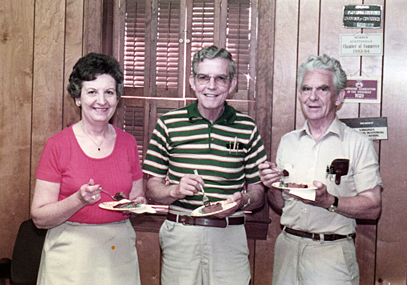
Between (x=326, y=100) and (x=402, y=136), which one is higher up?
(x=326, y=100)

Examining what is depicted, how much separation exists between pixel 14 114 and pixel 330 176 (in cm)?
234

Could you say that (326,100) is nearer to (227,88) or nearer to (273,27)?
(227,88)

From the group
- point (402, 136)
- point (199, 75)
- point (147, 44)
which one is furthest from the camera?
point (147, 44)

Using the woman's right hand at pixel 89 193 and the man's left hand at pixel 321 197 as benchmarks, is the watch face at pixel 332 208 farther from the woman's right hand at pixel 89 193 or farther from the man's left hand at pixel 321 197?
the woman's right hand at pixel 89 193

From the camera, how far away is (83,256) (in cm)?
196

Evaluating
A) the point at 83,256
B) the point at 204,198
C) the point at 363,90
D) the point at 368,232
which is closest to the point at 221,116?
the point at 204,198

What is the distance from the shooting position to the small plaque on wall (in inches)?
109

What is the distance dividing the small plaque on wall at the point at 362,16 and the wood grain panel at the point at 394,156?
2.4 inches

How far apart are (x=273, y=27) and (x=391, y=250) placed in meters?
1.70

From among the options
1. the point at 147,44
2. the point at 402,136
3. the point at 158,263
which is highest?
the point at 147,44

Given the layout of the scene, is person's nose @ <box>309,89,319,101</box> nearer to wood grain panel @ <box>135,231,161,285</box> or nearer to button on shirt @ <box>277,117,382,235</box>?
button on shirt @ <box>277,117,382,235</box>

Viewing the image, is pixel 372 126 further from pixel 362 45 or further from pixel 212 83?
pixel 212 83

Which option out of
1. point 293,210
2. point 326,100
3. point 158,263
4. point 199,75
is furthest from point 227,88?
point 158,263

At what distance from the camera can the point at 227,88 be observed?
2232 mm
